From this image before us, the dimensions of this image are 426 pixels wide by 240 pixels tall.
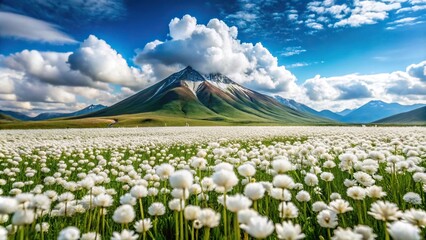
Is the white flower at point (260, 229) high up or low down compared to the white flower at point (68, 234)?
up

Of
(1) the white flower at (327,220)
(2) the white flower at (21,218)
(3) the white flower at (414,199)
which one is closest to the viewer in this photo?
(2) the white flower at (21,218)

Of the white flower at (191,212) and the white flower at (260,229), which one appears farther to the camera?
the white flower at (191,212)

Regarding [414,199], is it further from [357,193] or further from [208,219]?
[208,219]

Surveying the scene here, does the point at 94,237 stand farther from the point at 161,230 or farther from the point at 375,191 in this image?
the point at 375,191

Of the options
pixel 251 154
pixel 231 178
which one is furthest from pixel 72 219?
pixel 251 154

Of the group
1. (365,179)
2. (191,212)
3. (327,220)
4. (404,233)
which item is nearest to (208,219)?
(191,212)

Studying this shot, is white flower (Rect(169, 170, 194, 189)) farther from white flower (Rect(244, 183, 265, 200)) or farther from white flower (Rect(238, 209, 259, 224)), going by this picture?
white flower (Rect(238, 209, 259, 224))

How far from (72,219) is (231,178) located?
10.6 ft

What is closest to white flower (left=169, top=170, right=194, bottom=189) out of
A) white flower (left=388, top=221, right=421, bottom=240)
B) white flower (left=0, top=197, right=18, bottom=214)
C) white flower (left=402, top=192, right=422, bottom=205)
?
white flower (left=0, top=197, right=18, bottom=214)

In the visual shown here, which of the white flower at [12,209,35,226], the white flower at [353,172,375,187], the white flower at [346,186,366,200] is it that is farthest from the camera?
the white flower at [353,172,375,187]

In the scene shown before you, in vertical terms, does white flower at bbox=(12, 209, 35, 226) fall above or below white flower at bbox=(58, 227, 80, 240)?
above

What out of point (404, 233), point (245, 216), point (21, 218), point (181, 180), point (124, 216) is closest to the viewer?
point (404, 233)

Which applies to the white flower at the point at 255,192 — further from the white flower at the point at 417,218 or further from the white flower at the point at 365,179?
the white flower at the point at 365,179

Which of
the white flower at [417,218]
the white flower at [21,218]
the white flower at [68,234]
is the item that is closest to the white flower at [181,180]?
the white flower at [68,234]
